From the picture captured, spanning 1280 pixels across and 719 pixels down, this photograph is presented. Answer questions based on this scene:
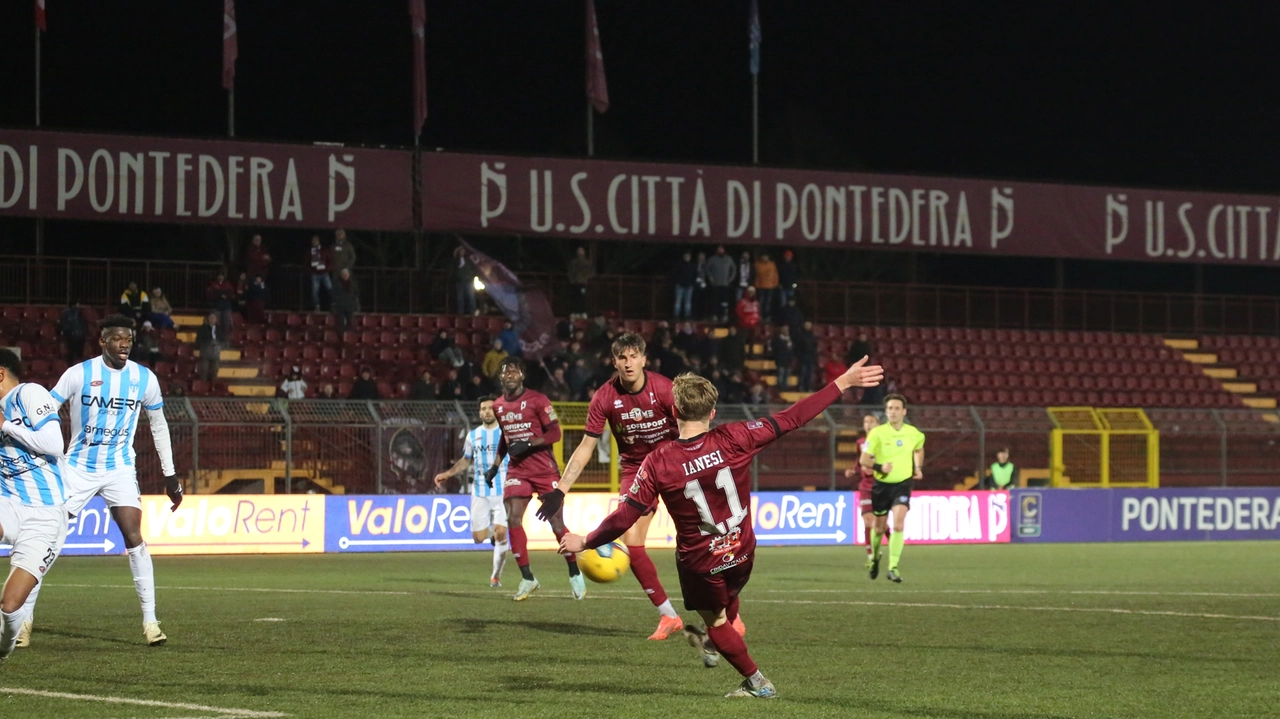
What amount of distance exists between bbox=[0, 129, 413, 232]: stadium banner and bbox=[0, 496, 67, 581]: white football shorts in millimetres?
22319

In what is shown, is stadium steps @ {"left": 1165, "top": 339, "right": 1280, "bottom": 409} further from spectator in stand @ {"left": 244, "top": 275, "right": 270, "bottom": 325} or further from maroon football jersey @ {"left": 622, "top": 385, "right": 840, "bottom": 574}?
maroon football jersey @ {"left": 622, "top": 385, "right": 840, "bottom": 574}

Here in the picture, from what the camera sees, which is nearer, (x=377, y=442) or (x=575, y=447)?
(x=377, y=442)

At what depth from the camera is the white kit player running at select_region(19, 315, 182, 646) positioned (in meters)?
11.6

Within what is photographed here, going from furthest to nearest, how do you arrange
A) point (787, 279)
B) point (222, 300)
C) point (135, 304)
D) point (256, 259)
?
point (787, 279), point (256, 259), point (222, 300), point (135, 304)

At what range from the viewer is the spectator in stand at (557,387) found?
104ft

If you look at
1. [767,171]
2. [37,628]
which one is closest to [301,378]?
[767,171]

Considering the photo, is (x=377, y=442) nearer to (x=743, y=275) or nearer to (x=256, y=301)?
(x=256, y=301)

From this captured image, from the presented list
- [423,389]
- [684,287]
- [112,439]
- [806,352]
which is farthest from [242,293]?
[112,439]

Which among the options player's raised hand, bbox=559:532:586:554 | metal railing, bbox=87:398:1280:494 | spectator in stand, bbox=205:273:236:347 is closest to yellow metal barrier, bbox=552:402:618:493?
metal railing, bbox=87:398:1280:494

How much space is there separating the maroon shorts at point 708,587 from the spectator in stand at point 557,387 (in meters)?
22.6

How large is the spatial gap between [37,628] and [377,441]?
47.8 feet

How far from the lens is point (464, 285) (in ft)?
116

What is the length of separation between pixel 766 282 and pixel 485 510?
720 inches

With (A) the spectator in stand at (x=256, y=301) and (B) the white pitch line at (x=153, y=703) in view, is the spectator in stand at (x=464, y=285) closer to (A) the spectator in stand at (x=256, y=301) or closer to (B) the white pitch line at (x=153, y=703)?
(A) the spectator in stand at (x=256, y=301)
